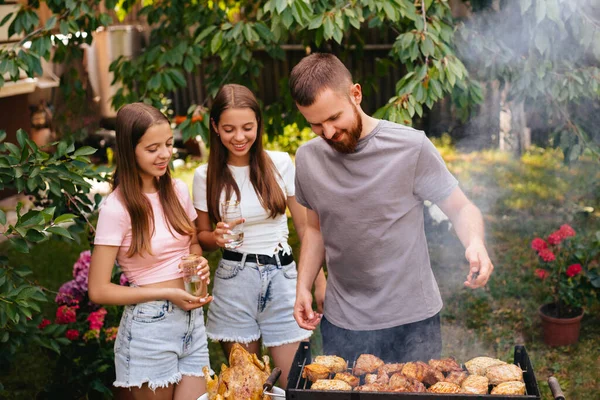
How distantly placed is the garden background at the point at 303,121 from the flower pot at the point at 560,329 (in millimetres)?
70

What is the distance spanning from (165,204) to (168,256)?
0.77 ft

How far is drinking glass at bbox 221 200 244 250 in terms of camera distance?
306 cm

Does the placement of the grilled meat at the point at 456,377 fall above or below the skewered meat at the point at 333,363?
above

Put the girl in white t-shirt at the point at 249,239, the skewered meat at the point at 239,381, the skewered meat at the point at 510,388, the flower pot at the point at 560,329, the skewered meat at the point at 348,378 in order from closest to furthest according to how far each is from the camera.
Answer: the skewered meat at the point at 510,388 → the skewered meat at the point at 348,378 → the skewered meat at the point at 239,381 → the girl in white t-shirt at the point at 249,239 → the flower pot at the point at 560,329

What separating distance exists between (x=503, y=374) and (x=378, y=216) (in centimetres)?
76

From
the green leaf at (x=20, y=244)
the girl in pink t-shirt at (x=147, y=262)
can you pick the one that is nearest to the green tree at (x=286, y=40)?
the girl in pink t-shirt at (x=147, y=262)

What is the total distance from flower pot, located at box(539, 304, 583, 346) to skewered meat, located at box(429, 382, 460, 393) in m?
2.85

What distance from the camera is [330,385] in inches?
96.8

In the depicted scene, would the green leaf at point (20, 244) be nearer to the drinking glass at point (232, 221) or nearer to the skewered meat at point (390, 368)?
the drinking glass at point (232, 221)

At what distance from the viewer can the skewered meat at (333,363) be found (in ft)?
8.76

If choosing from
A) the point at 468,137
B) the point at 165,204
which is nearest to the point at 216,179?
the point at 165,204

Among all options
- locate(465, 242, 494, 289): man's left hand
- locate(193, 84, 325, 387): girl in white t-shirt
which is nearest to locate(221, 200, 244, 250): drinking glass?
locate(193, 84, 325, 387): girl in white t-shirt

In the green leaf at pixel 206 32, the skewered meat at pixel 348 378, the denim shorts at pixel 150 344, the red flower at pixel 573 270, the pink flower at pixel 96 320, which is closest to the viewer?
the skewered meat at pixel 348 378

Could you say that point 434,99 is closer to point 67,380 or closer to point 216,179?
point 216,179
